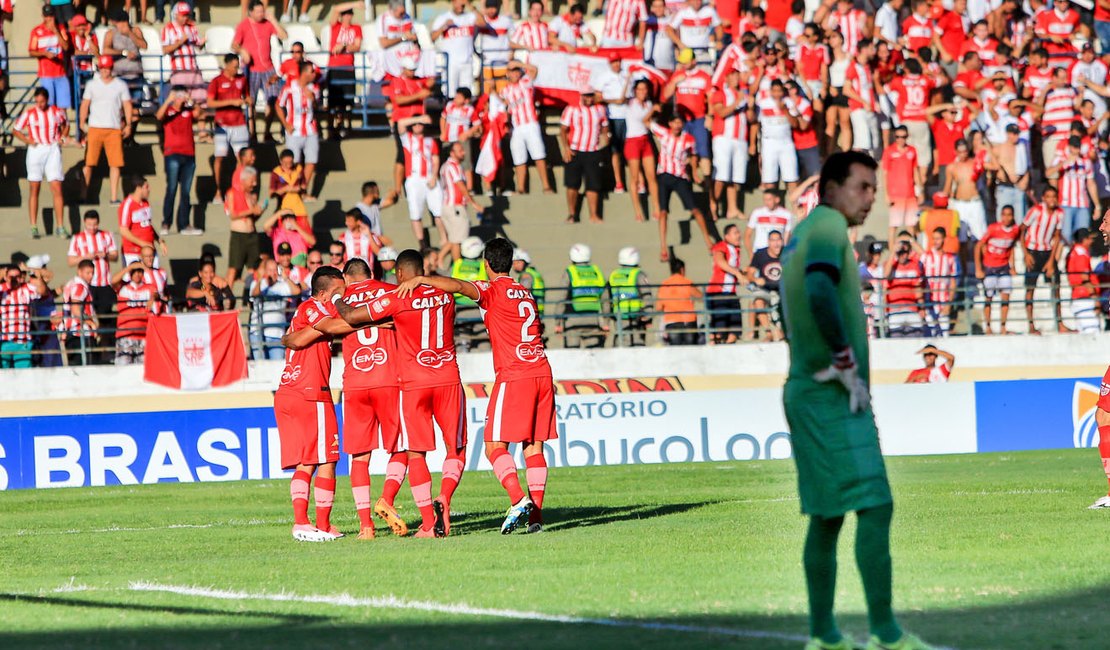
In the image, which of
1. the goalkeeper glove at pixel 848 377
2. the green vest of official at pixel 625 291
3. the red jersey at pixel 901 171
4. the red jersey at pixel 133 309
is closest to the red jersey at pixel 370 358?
the goalkeeper glove at pixel 848 377

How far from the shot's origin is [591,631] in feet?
25.5

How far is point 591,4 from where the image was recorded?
32.9 meters

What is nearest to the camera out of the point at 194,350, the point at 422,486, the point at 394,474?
the point at 422,486

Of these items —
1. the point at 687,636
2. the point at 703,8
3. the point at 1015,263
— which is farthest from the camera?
the point at 703,8

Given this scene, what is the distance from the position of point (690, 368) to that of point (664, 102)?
519cm

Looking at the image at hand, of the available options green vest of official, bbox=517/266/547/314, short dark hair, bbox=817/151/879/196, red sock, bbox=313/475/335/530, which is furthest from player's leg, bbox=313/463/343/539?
green vest of official, bbox=517/266/547/314

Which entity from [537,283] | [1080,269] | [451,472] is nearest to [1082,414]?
[1080,269]

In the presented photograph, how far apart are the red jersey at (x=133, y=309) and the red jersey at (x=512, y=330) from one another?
40.3 feet

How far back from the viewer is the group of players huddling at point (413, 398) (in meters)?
12.7

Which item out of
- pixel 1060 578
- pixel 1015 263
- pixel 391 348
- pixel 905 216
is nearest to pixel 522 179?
pixel 905 216

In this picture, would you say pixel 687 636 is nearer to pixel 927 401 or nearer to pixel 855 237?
pixel 927 401

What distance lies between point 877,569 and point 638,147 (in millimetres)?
20972

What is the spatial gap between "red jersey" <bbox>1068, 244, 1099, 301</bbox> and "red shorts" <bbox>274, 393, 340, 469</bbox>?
632 inches

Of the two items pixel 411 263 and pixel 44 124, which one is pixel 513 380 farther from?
pixel 44 124
